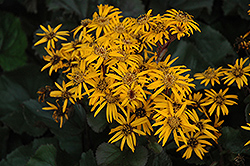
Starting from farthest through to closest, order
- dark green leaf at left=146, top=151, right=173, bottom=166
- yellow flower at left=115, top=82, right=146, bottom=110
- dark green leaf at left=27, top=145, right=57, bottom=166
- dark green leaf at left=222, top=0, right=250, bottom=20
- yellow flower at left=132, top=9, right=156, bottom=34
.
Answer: dark green leaf at left=222, top=0, right=250, bottom=20, dark green leaf at left=27, top=145, right=57, bottom=166, dark green leaf at left=146, top=151, right=173, bottom=166, yellow flower at left=132, top=9, right=156, bottom=34, yellow flower at left=115, top=82, right=146, bottom=110

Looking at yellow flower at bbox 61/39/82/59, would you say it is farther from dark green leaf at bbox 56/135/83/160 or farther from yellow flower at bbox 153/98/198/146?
dark green leaf at bbox 56/135/83/160

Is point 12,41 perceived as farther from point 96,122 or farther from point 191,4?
point 191,4

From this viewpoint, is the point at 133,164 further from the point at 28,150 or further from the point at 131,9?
the point at 131,9

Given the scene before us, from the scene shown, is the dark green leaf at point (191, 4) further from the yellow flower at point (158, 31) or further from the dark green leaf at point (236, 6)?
the yellow flower at point (158, 31)

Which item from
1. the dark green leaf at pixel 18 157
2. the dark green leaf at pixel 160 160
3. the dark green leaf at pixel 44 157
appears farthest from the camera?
the dark green leaf at pixel 18 157

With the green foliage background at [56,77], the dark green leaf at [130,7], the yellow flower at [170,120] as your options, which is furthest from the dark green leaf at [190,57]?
the yellow flower at [170,120]

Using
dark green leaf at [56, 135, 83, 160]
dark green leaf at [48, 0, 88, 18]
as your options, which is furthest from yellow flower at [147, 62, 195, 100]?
dark green leaf at [48, 0, 88, 18]

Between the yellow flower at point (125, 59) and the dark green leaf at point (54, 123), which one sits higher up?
the yellow flower at point (125, 59)
